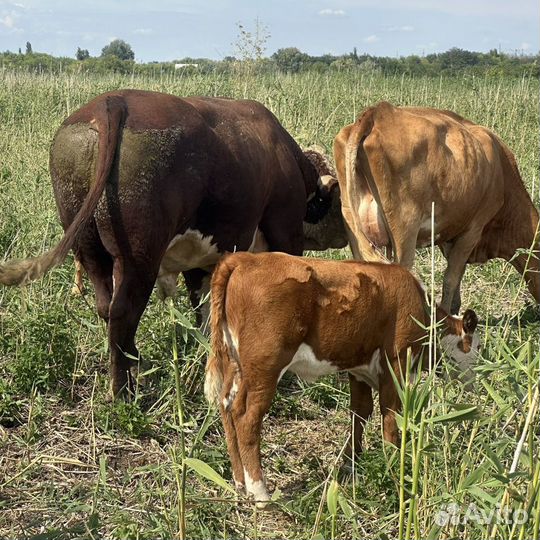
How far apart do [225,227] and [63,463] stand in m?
1.71

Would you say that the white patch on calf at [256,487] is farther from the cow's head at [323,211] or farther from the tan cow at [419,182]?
the cow's head at [323,211]

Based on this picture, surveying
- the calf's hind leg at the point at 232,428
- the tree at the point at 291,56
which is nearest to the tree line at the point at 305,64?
the tree at the point at 291,56

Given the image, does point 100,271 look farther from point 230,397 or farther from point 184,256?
point 230,397

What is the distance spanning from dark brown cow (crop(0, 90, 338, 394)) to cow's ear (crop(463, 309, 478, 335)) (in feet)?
4.66

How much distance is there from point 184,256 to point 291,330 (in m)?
1.55

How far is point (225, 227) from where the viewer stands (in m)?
4.90

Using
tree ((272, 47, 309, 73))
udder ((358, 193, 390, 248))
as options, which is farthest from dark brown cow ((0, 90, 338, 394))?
tree ((272, 47, 309, 73))

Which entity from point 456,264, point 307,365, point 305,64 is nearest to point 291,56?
point 305,64

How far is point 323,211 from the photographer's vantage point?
6250 mm

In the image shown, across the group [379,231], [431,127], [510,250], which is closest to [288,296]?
[379,231]

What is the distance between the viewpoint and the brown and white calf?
143 inches

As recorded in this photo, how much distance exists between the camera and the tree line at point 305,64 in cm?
1656

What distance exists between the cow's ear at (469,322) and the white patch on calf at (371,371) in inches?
25.4

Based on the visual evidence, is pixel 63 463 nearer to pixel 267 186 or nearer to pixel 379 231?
pixel 267 186
